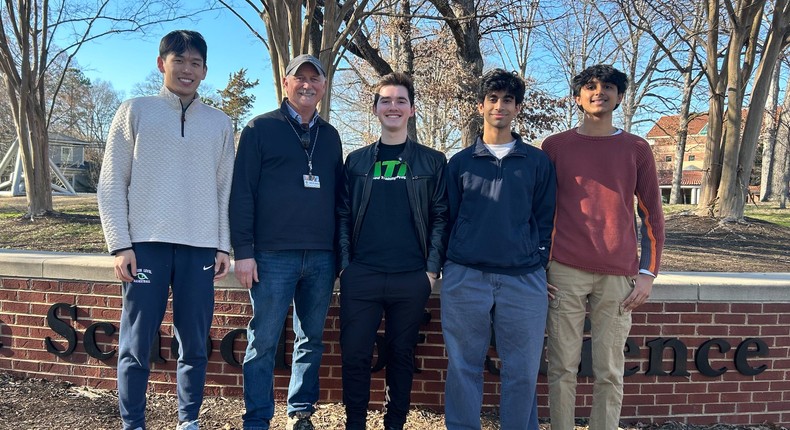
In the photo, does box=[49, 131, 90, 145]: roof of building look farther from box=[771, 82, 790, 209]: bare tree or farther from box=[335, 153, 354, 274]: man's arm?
box=[771, 82, 790, 209]: bare tree

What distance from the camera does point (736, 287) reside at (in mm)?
3467

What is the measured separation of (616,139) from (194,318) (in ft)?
8.26

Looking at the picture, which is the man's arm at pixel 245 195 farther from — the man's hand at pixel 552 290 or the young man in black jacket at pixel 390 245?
the man's hand at pixel 552 290

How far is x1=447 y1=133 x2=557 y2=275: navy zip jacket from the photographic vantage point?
2738 mm

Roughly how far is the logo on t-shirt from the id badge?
328 mm

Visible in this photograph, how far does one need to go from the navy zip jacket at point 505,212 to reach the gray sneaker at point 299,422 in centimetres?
131

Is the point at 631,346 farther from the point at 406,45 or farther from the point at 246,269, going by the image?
the point at 406,45

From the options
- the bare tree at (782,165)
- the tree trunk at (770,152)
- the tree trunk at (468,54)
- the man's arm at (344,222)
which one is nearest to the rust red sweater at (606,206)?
the man's arm at (344,222)

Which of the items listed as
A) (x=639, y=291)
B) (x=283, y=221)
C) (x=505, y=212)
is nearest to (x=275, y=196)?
(x=283, y=221)

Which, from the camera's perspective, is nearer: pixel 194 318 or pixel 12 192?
pixel 194 318

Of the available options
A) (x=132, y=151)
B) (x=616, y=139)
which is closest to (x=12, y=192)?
(x=132, y=151)

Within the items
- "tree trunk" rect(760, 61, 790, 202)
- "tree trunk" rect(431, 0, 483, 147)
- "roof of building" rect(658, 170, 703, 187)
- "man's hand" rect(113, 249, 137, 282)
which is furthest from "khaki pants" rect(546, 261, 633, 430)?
"roof of building" rect(658, 170, 703, 187)

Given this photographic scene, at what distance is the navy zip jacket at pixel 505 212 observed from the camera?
2.74 m

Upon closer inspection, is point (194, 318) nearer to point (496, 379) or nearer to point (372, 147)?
point (372, 147)
